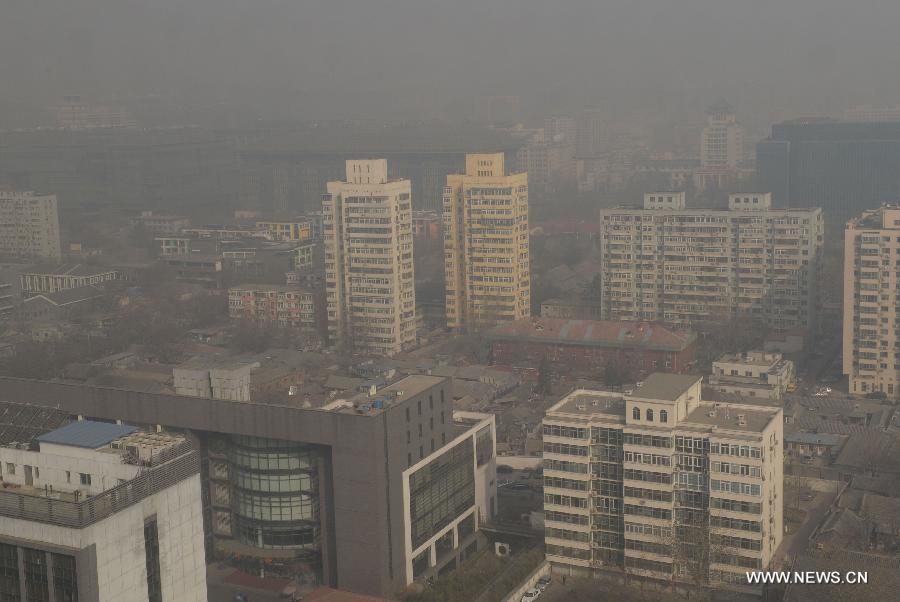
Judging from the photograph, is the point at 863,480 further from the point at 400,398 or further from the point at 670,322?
the point at 670,322

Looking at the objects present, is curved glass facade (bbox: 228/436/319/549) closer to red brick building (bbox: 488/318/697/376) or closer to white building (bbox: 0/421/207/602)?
white building (bbox: 0/421/207/602)

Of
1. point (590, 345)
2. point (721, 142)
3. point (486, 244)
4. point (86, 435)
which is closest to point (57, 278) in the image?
point (486, 244)

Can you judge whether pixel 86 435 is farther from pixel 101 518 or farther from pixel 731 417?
pixel 731 417

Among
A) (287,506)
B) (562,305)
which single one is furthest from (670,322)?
(287,506)

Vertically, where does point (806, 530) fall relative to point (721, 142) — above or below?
below

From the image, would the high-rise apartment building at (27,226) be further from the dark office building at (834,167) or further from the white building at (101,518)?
the white building at (101,518)

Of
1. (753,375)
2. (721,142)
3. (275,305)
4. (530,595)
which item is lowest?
(530,595)
